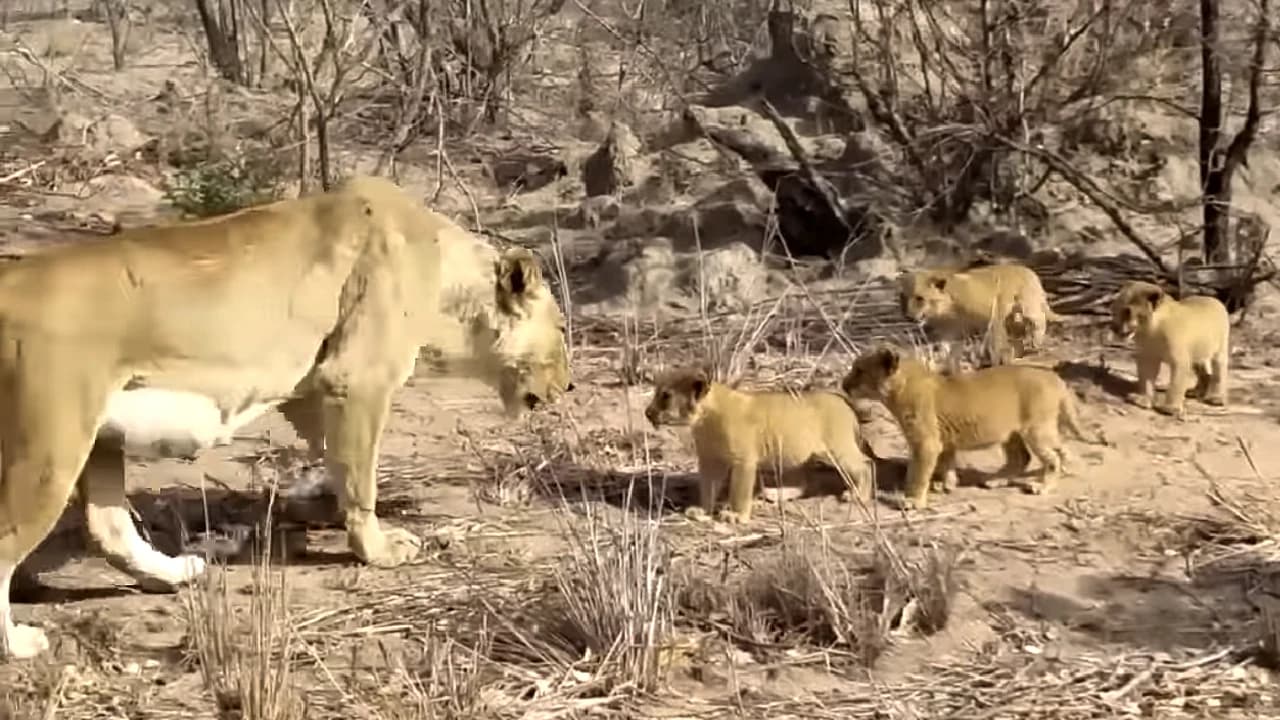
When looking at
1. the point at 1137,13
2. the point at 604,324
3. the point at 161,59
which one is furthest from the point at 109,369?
the point at 161,59

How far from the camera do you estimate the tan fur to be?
8.77 meters

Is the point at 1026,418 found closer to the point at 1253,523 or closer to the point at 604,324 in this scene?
the point at 1253,523

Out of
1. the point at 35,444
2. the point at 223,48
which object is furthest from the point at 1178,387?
the point at 223,48

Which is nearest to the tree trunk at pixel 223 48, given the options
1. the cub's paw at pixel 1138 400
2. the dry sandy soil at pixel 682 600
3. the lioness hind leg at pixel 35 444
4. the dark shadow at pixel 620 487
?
the dry sandy soil at pixel 682 600

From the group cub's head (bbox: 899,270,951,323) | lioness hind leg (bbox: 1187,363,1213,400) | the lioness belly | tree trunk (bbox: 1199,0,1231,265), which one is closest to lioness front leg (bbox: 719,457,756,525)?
the lioness belly

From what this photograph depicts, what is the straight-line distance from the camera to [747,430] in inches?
266

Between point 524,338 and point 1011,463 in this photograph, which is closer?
point 524,338

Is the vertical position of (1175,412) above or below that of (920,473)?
above

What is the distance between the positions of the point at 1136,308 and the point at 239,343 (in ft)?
12.8

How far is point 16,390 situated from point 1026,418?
12.0 feet

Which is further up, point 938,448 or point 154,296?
point 154,296

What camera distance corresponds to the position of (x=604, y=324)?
10.1 m

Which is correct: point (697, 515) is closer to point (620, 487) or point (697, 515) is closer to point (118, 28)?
point (620, 487)

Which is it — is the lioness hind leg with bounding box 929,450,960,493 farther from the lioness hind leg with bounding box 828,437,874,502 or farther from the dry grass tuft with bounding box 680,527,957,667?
the dry grass tuft with bounding box 680,527,957,667
